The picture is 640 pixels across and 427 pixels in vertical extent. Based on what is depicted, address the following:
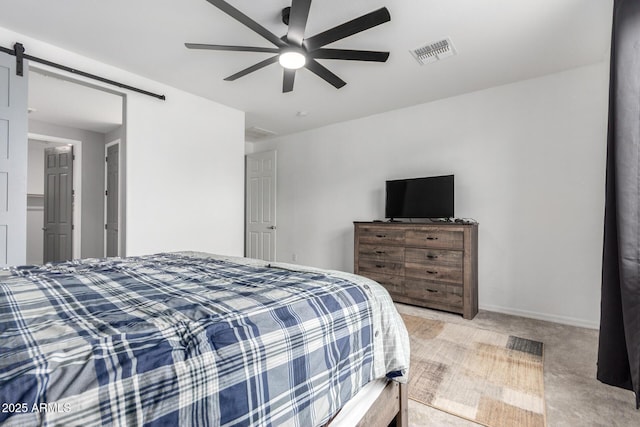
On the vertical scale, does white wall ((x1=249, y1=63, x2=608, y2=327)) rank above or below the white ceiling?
below

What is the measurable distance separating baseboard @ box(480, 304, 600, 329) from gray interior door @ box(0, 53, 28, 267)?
4.52 m

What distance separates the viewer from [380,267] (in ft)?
12.3

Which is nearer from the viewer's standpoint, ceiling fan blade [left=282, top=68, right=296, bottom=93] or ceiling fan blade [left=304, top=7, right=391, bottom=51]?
ceiling fan blade [left=304, top=7, right=391, bottom=51]

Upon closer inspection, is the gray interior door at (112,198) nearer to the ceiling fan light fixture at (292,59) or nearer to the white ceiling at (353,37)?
the white ceiling at (353,37)

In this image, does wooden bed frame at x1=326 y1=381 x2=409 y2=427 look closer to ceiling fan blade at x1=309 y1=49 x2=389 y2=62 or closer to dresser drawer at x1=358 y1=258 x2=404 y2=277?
ceiling fan blade at x1=309 y1=49 x2=389 y2=62

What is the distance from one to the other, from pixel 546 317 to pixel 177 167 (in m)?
4.29

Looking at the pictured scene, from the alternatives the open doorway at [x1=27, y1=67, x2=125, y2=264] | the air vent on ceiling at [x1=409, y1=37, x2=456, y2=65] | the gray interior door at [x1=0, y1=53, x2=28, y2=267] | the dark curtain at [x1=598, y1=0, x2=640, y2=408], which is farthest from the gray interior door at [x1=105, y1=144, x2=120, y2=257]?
the dark curtain at [x1=598, y1=0, x2=640, y2=408]

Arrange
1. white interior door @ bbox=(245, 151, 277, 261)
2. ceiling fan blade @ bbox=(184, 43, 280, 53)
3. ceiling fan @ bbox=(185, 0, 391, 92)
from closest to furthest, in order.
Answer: ceiling fan @ bbox=(185, 0, 391, 92)
ceiling fan blade @ bbox=(184, 43, 280, 53)
white interior door @ bbox=(245, 151, 277, 261)

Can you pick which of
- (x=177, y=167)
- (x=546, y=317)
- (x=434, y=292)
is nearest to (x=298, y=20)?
(x=177, y=167)

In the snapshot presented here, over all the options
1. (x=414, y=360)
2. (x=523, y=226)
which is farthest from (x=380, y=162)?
(x=414, y=360)

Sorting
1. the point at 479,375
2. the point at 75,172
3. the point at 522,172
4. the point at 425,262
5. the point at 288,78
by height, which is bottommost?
the point at 479,375

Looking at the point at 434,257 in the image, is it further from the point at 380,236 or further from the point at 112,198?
the point at 112,198

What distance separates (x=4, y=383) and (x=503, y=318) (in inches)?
145

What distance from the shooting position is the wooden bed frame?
118cm
